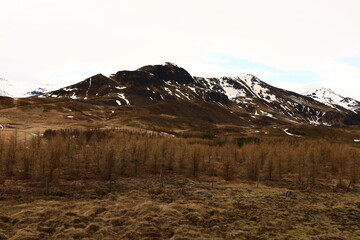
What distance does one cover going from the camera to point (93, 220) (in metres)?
14.5

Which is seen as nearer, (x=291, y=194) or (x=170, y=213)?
(x=170, y=213)

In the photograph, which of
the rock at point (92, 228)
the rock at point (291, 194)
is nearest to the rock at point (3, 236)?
the rock at point (92, 228)

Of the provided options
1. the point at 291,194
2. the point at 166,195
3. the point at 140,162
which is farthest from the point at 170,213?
the point at 140,162

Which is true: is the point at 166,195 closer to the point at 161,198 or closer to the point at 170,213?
the point at 161,198

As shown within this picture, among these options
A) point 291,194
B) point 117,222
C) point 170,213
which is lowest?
point 291,194

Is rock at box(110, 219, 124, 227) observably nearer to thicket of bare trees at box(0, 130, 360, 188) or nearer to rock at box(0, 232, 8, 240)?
rock at box(0, 232, 8, 240)

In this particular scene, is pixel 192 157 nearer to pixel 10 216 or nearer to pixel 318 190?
pixel 318 190

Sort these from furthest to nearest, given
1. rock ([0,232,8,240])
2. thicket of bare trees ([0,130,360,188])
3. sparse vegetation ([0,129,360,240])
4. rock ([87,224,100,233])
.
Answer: thicket of bare trees ([0,130,360,188]), sparse vegetation ([0,129,360,240]), rock ([87,224,100,233]), rock ([0,232,8,240])

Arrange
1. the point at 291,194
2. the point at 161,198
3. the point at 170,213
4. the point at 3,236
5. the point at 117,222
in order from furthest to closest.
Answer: the point at 291,194 < the point at 161,198 < the point at 170,213 < the point at 117,222 < the point at 3,236

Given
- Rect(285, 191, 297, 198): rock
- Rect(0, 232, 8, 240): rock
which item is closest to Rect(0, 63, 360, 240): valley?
Rect(0, 232, 8, 240): rock

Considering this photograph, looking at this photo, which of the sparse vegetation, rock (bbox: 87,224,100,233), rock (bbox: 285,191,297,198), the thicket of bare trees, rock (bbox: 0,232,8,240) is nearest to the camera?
rock (bbox: 0,232,8,240)

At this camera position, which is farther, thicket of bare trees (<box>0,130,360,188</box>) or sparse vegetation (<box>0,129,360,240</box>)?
thicket of bare trees (<box>0,130,360,188</box>)

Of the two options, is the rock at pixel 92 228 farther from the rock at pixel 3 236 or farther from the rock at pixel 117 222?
the rock at pixel 3 236

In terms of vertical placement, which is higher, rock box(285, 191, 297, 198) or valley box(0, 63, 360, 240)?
valley box(0, 63, 360, 240)
